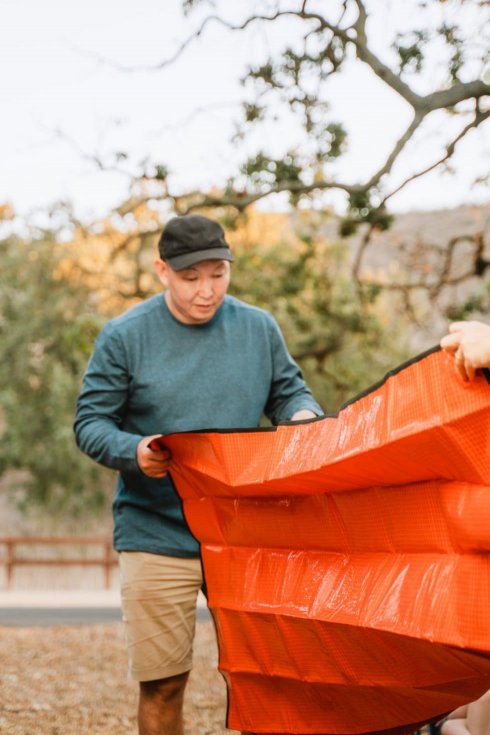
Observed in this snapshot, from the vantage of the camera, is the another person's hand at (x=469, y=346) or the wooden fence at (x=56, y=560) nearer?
the another person's hand at (x=469, y=346)

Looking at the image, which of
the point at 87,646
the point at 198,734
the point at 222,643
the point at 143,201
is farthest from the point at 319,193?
the point at 222,643

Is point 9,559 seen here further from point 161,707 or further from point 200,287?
point 200,287

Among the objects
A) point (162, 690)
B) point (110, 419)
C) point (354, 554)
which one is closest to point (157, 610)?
point (162, 690)

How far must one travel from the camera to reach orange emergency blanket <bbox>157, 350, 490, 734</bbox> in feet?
8.68

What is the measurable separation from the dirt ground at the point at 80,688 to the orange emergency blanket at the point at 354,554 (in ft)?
7.34

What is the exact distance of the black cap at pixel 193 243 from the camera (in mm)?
4082

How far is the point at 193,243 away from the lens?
4090 millimetres

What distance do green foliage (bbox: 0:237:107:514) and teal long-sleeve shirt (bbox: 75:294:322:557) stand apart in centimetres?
2490

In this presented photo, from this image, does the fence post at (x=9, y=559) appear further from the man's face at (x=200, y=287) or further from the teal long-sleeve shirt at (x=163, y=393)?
the man's face at (x=200, y=287)

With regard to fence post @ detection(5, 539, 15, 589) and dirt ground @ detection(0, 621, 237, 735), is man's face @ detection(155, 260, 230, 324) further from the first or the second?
fence post @ detection(5, 539, 15, 589)

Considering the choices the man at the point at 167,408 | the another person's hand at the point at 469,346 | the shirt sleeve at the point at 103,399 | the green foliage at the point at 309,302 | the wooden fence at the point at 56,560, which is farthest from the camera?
the wooden fence at the point at 56,560

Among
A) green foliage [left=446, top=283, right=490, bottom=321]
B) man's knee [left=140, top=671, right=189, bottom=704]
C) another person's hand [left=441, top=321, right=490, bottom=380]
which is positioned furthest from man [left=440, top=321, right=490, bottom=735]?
green foliage [left=446, top=283, right=490, bottom=321]

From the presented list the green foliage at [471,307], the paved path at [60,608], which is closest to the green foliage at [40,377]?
the paved path at [60,608]

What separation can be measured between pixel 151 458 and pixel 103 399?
0.39m
